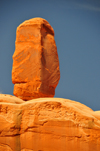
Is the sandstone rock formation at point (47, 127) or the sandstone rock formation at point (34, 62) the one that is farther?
the sandstone rock formation at point (34, 62)

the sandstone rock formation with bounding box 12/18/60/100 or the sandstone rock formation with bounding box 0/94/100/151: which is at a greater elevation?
the sandstone rock formation with bounding box 12/18/60/100

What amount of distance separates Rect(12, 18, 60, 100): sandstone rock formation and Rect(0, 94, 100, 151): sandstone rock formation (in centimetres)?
364

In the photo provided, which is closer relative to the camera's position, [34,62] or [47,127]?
[47,127]

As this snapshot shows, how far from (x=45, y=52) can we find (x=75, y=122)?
5.44m

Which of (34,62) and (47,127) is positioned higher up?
(34,62)

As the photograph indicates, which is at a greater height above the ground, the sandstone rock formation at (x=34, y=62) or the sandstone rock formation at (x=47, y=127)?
the sandstone rock formation at (x=34, y=62)

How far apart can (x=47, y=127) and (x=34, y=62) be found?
15.6 feet

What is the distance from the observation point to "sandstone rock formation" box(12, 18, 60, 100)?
38.3 ft

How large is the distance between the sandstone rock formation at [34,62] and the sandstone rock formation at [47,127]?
143 inches

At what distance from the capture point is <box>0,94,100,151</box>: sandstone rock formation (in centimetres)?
717

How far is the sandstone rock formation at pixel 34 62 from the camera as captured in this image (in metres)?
11.7

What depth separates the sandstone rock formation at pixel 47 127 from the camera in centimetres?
717

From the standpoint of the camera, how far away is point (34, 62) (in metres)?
11.8

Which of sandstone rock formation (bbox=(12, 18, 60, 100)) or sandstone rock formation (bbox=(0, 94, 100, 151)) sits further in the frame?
sandstone rock formation (bbox=(12, 18, 60, 100))
